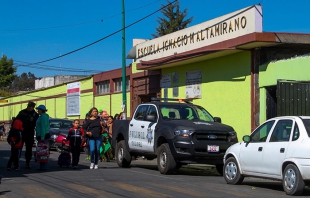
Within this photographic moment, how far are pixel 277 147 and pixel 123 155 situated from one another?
22.6 ft

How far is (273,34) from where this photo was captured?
19.1 m

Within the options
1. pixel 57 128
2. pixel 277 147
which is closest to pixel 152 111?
pixel 277 147

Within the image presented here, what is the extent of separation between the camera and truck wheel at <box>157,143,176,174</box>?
1432 centimetres

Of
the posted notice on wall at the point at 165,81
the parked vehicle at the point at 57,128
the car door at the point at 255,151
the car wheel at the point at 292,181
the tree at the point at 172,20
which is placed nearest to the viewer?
the car wheel at the point at 292,181

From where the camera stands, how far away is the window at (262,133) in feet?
38.6

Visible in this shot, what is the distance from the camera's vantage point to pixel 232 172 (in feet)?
41.2

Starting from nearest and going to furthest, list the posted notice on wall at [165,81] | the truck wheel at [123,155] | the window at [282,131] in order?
1. the window at [282,131]
2. the truck wheel at [123,155]
3. the posted notice on wall at [165,81]

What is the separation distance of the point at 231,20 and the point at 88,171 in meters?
9.02

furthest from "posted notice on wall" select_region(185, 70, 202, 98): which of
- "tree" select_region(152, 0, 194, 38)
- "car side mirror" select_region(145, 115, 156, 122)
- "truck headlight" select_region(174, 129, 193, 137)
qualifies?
"tree" select_region(152, 0, 194, 38)

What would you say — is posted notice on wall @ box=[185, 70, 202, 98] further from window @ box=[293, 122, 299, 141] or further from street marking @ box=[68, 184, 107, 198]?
window @ box=[293, 122, 299, 141]

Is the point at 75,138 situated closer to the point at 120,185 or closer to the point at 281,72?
the point at 120,185

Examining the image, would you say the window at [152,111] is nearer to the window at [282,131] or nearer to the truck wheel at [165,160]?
the truck wheel at [165,160]

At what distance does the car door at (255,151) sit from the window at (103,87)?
23939 millimetres

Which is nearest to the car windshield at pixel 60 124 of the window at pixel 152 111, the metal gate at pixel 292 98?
the window at pixel 152 111
